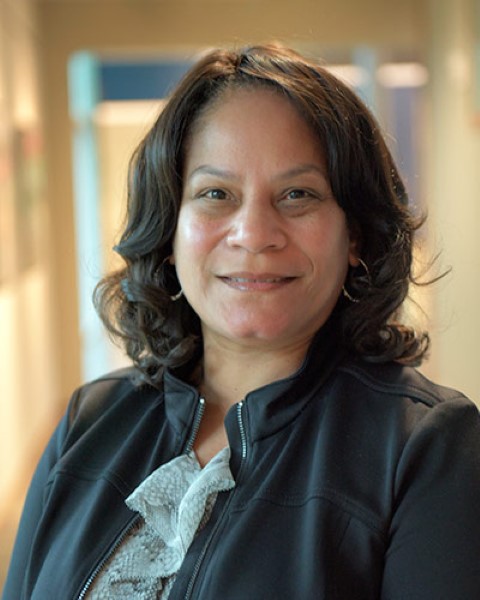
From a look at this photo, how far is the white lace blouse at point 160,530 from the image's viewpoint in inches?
49.4

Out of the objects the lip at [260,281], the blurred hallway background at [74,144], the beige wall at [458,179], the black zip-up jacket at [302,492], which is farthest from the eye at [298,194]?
the beige wall at [458,179]

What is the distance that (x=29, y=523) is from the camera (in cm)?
146

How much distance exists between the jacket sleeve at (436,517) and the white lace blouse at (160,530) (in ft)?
0.86

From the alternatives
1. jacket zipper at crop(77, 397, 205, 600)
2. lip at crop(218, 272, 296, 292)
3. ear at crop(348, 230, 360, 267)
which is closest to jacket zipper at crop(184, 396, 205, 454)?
jacket zipper at crop(77, 397, 205, 600)

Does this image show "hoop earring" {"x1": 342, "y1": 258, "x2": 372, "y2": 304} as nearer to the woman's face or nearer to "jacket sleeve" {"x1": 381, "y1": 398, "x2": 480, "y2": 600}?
the woman's face

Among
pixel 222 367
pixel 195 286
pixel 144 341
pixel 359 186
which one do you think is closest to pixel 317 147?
pixel 359 186

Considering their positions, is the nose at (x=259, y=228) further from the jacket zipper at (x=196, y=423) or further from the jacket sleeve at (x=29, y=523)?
the jacket sleeve at (x=29, y=523)

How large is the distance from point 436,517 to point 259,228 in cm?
47

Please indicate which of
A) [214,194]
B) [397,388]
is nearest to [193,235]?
[214,194]

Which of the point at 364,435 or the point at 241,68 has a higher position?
the point at 241,68

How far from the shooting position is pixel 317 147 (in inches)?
52.3

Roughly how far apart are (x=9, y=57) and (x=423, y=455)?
514 centimetres

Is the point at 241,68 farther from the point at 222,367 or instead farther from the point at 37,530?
the point at 37,530

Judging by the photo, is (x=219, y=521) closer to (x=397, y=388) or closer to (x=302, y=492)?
(x=302, y=492)
